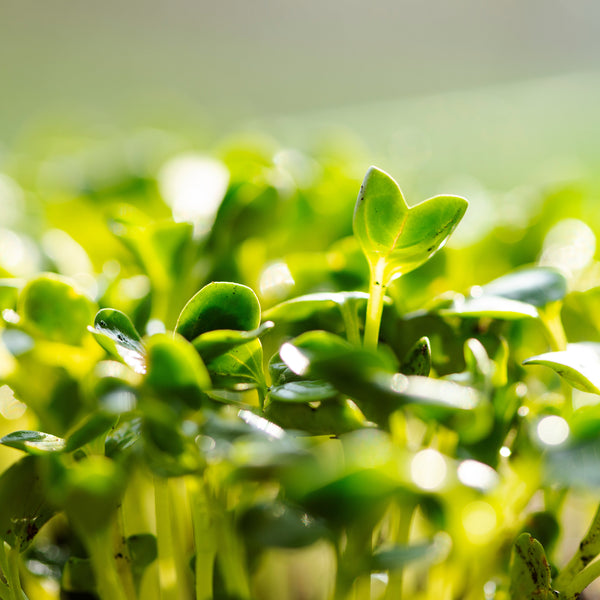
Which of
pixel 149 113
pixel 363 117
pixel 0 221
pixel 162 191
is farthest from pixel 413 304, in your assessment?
pixel 149 113

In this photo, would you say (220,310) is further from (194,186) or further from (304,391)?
(194,186)

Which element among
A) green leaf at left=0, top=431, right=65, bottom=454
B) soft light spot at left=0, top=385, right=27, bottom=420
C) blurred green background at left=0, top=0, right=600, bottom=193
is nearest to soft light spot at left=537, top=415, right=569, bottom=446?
green leaf at left=0, top=431, right=65, bottom=454

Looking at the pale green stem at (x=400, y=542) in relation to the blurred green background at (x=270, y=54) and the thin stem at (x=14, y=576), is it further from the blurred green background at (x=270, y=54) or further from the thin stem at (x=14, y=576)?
the blurred green background at (x=270, y=54)

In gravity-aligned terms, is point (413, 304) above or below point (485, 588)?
above

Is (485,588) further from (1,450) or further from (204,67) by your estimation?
(204,67)

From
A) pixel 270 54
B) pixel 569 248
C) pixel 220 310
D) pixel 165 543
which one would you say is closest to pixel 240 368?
pixel 220 310

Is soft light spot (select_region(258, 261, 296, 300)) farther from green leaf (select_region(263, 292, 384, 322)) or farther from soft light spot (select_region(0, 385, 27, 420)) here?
soft light spot (select_region(0, 385, 27, 420))
